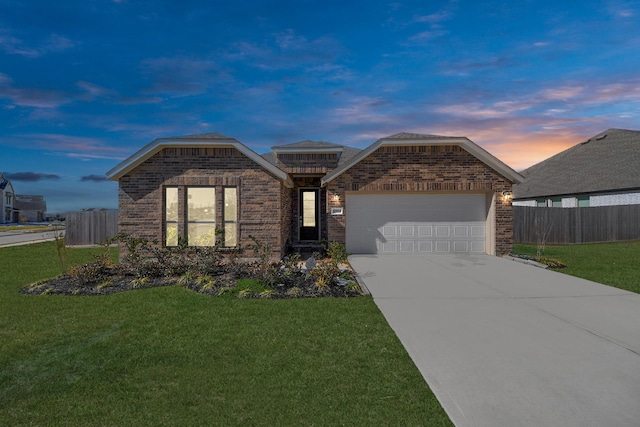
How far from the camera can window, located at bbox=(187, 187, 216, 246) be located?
1212cm

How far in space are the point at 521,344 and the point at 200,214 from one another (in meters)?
10.3

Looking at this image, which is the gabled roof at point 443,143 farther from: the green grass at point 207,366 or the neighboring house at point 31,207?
the neighboring house at point 31,207

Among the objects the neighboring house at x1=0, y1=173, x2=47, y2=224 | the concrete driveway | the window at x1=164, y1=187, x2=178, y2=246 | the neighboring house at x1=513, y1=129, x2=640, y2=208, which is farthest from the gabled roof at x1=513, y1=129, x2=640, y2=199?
the neighboring house at x1=0, y1=173, x2=47, y2=224

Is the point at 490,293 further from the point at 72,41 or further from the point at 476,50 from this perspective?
the point at 72,41

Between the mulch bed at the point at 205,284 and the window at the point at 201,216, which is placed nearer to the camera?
the mulch bed at the point at 205,284

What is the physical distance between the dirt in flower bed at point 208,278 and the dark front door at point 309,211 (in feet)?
24.2

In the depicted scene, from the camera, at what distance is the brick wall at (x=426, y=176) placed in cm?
1321

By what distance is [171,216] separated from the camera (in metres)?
12.1

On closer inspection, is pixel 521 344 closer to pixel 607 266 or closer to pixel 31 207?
pixel 607 266

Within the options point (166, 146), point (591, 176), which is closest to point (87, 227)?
point (166, 146)

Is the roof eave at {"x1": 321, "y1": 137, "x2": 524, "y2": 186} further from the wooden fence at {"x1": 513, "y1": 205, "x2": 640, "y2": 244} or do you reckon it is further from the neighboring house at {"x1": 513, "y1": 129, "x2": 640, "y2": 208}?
the neighboring house at {"x1": 513, "y1": 129, "x2": 640, "y2": 208}

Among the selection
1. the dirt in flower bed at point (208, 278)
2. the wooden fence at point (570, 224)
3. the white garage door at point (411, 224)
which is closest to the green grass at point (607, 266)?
the white garage door at point (411, 224)

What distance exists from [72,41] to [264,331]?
50.7ft

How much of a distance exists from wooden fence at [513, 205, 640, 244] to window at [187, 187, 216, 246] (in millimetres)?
16423
